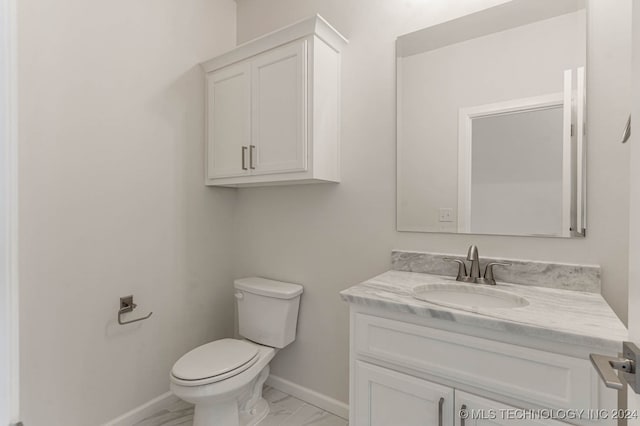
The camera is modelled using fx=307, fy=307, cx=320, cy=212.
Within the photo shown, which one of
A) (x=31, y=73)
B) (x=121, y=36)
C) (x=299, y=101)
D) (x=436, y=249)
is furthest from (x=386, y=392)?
(x=121, y=36)

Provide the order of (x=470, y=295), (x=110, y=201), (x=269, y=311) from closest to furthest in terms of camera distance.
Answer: (x=470, y=295) → (x=110, y=201) → (x=269, y=311)

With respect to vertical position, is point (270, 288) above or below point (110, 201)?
below

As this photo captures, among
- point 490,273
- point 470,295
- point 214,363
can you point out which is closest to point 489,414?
point 470,295

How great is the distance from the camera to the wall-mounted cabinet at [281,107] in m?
1.56

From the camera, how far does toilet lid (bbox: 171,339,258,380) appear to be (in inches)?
55.9

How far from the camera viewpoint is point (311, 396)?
1856mm

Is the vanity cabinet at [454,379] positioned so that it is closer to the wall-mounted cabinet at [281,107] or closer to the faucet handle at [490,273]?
the faucet handle at [490,273]

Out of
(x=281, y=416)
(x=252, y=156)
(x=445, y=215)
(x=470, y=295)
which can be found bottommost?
(x=281, y=416)

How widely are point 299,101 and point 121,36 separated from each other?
1.00 meters

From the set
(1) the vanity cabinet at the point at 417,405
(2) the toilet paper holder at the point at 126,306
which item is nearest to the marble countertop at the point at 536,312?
(1) the vanity cabinet at the point at 417,405

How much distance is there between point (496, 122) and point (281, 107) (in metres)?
1.04

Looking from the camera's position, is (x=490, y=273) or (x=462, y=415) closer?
(x=462, y=415)

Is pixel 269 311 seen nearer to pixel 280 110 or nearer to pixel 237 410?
pixel 237 410

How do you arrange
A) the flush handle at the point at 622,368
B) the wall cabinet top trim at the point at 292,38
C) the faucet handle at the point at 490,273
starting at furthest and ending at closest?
1. the wall cabinet top trim at the point at 292,38
2. the faucet handle at the point at 490,273
3. the flush handle at the point at 622,368
